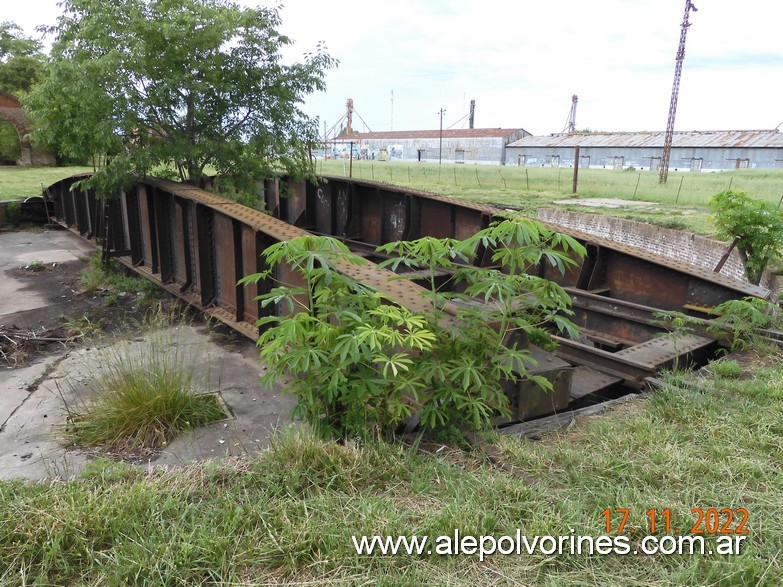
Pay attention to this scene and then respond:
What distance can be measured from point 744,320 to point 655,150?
4833 cm

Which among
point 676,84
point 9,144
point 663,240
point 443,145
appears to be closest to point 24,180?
point 9,144

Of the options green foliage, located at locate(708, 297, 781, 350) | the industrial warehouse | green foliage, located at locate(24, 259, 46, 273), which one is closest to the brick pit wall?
green foliage, located at locate(708, 297, 781, 350)

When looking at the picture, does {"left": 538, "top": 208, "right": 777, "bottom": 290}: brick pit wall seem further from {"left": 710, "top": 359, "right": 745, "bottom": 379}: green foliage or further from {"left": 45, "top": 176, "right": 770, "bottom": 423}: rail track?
{"left": 710, "top": 359, "right": 745, "bottom": 379}: green foliage

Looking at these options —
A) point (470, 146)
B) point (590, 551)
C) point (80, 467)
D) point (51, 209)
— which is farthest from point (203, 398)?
point (470, 146)

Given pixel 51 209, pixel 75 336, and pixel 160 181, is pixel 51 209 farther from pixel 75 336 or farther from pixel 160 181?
pixel 75 336

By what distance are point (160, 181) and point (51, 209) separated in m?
8.93

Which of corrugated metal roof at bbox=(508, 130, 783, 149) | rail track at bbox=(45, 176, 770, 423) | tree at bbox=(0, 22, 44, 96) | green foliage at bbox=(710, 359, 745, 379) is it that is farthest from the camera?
corrugated metal roof at bbox=(508, 130, 783, 149)

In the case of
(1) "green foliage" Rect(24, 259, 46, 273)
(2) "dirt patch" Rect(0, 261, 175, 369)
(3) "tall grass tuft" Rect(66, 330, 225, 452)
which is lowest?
(2) "dirt patch" Rect(0, 261, 175, 369)

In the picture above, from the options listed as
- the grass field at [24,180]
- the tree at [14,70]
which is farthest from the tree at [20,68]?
the grass field at [24,180]

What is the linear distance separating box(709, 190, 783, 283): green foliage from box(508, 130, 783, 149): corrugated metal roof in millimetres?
41673

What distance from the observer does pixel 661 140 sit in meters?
49.4

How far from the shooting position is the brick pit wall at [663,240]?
926cm

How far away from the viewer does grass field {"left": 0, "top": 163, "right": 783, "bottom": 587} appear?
230cm

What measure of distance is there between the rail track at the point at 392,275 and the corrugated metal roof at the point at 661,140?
4343 centimetres
